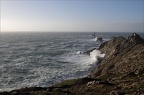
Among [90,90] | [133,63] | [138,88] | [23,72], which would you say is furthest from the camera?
[23,72]

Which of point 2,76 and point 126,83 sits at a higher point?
point 126,83

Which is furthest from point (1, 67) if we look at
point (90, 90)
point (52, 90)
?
point (90, 90)

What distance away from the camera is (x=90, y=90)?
87.7 feet

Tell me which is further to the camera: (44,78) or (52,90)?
(44,78)

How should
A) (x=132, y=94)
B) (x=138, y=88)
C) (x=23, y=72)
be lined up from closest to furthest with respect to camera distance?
(x=132, y=94) < (x=138, y=88) < (x=23, y=72)

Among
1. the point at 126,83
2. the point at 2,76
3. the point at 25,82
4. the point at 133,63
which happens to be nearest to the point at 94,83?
the point at 126,83

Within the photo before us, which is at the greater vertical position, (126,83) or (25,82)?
(126,83)

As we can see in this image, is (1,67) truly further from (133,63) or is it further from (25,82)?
(133,63)

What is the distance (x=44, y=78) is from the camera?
4916cm

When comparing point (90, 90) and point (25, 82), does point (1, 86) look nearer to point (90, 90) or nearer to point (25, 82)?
point (25, 82)

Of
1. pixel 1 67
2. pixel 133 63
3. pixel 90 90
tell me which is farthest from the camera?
pixel 1 67

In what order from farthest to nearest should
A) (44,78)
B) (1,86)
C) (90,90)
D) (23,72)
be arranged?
(23,72), (44,78), (1,86), (90,90)

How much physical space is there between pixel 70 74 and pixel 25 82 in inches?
420

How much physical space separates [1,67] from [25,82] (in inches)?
745
